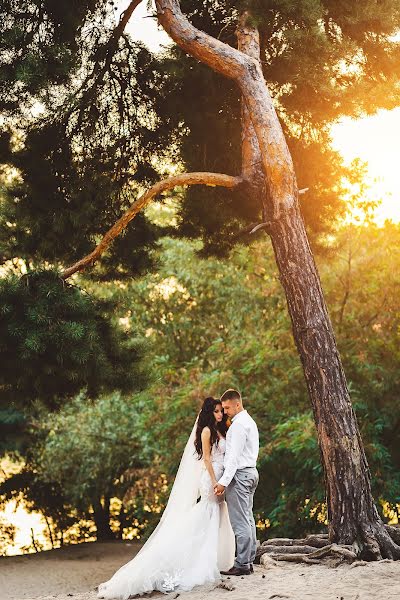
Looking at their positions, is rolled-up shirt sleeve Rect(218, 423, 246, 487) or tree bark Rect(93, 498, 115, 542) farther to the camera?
tree bark Rect(93, 498, 115, 542)

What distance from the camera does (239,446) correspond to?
666cm

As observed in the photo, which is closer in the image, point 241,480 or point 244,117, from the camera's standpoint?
point 241,480

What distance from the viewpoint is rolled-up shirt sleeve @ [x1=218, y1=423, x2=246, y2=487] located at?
6582 millimetres

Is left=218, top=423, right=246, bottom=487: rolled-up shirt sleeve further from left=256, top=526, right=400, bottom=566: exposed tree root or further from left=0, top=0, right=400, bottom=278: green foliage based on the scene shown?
left=0, top=0, right=400, bottom=278: green foliage

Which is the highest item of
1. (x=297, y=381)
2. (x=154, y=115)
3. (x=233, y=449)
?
(x=154, y=115)

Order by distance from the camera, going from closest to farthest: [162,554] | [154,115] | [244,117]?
[162,554] < [244,117] < [154,115]

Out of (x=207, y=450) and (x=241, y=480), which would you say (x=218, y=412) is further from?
(x=241, y=480)

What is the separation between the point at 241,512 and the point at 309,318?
7.01ft

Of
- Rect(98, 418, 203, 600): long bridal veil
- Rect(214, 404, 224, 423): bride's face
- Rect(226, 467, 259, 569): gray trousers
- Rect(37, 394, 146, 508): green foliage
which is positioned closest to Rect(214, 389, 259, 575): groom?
Rect(226, 467, 259, 569): gray trousers

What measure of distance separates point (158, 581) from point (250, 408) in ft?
28.5

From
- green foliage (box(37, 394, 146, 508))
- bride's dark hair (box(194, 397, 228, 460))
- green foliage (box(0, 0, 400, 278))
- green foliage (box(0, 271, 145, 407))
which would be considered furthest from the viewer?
green foliage (box(37, 394, 146, 508))

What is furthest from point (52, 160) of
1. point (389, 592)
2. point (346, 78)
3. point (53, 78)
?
point (389, 592)

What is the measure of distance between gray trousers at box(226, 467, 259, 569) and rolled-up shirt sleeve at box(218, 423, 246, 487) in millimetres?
137

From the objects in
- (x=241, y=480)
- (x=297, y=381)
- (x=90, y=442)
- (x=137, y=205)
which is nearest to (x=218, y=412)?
(x=241, y=480)
